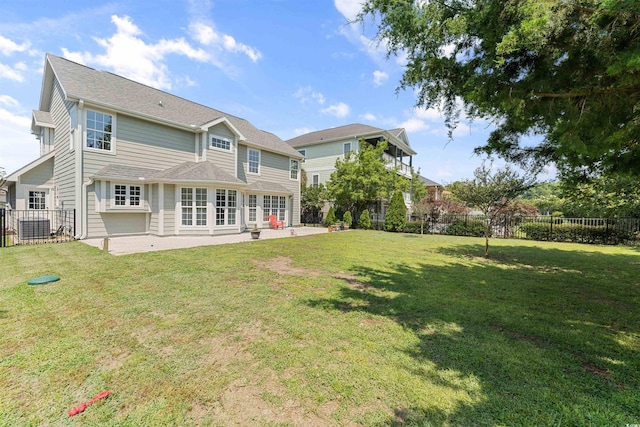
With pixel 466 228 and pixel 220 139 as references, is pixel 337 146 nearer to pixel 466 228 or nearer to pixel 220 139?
pixel 220 139

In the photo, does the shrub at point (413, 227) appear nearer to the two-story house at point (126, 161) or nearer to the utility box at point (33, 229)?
the two-story house at point (126, 161)

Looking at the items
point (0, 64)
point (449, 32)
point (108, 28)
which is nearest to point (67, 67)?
point (0, 64)

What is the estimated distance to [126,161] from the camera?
12.7m

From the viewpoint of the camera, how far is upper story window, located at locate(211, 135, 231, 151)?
51.0 ft

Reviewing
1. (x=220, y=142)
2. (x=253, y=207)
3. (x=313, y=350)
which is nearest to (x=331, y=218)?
(x=253, y=207)

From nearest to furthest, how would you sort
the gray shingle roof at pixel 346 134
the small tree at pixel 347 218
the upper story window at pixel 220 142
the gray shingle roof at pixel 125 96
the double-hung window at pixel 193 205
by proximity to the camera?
the gray shingle roof at pixel 125 96 → the double-hung window at pixel 193 205 → the upper story window at pixel 220 142 → the small tree at pixel 347 218 → the gray shingle roof at pixel 346 134

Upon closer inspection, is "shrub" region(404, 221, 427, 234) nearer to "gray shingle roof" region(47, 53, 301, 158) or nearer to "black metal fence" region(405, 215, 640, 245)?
"black metal fence" region(405, 215, 640, 245)

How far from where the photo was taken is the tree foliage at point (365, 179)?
69.8 feet

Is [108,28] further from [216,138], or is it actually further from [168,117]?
[216,138]

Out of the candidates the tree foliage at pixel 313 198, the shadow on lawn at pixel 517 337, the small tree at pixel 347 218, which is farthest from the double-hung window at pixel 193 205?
the tree foliage at pixel 313 198

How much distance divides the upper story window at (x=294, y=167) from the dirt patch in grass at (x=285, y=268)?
14.0m

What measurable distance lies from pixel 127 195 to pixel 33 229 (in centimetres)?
383

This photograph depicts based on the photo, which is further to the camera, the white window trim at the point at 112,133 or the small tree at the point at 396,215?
the small tree at the point at 396,215

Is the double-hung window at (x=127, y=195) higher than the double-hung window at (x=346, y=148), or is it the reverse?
the double-hung window at (x=346, y=148)
